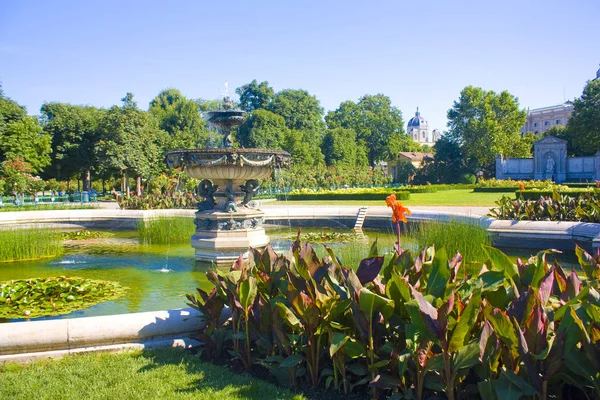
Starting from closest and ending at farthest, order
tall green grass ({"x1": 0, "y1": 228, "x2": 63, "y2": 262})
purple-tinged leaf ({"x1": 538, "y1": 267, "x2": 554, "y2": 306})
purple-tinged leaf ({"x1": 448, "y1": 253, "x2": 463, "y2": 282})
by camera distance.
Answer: purple-tinged leaf ({"x1": 538, "y1": 267, "x2": 554, "y2": 306}), purple-tinged leaf ({"x1": 448, "y1": 253, "x2": 463, "y2": 282}), tall green grass ({"x1": 0, "y1": 228, "x2": 63, "y2": 262})

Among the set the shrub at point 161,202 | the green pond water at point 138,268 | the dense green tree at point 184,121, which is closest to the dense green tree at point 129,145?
the dense green tree at point 184,121

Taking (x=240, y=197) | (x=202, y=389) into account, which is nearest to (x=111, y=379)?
(x=202, y=389)

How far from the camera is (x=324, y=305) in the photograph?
360cm

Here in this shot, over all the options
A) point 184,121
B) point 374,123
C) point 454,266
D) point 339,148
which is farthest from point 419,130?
point 454,266

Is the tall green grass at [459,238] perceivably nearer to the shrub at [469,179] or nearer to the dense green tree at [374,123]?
the shrub at [469,179]

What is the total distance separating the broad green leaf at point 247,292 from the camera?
13.2ft

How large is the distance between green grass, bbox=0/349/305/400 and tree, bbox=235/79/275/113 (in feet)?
213

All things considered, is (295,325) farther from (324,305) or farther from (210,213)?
(210,213)

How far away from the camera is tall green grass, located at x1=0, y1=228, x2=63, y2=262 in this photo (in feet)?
32.1

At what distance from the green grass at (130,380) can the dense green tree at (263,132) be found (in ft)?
166

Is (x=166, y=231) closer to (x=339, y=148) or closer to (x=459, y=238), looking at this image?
(x=459, y=238)

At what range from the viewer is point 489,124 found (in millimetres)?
55844

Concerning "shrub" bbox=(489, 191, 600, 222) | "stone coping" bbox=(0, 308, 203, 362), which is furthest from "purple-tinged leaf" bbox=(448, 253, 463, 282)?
"shrub" bbox=(489, 191, 600, 222)

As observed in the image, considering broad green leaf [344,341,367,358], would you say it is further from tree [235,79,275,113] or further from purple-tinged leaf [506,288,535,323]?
tree [235,79,275,113]
